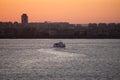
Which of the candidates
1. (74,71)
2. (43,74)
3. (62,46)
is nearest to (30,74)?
(43,74)

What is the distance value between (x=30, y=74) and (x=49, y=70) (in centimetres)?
433

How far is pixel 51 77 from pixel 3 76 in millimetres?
4573

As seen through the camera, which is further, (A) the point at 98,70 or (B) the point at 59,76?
(A) the point at 98,70

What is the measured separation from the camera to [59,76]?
46250mm

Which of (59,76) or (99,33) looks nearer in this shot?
(59,76)

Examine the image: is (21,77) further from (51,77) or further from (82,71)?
(82,71)

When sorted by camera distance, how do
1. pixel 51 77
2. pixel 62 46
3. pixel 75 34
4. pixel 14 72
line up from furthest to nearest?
pixel 75 34
pixel 62 46
pixel 14 72
pixel 51 77

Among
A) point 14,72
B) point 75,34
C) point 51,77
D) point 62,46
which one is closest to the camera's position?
point 51,77

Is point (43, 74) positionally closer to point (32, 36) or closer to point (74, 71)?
point (74, 71)

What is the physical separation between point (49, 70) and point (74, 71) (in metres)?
2.82

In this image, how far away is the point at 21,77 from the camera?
45.6 m

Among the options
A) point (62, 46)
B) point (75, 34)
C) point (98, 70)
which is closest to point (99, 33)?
point (75, 34)

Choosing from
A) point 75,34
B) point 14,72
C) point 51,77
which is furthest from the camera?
point 75,34

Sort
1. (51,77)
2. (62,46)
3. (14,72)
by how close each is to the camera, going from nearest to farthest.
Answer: (51,77)
(14,72)
(62,46)
